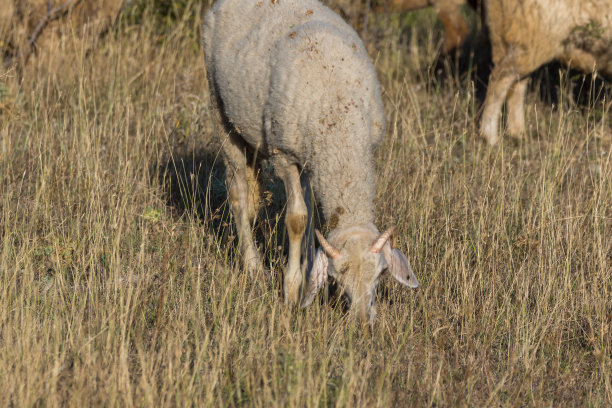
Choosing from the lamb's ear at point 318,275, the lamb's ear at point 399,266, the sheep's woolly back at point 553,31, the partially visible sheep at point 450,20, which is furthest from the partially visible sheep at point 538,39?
the lamb's ear at point 318,275

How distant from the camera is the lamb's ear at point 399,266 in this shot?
381 cm

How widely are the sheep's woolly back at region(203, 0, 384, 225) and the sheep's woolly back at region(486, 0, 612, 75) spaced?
282cm

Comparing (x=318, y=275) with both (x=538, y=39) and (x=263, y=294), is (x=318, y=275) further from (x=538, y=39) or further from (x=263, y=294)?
(x=538, y=39)

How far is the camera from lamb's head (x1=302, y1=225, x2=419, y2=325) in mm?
3746

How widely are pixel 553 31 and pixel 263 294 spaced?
397 centimetres

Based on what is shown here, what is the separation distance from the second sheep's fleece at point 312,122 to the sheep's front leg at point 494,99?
299 centimetres

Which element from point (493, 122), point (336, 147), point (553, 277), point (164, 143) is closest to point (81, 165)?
point (164, 143)

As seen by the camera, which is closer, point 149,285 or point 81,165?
point 149,285

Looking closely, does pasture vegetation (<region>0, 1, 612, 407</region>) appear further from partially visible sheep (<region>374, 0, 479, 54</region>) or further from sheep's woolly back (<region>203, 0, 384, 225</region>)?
partially visible sheep (<region>374, 0, 479, 54</region>)

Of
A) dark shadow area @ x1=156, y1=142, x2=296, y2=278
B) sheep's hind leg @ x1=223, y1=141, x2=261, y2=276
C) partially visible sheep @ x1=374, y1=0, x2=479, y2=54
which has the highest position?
partially visible sheep @ x1=374, y1=0, x2=479, y2=54

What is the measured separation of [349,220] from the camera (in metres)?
3.96

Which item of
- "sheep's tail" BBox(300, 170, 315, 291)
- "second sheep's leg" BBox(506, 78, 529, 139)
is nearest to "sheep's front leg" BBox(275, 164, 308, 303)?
"sheep's tail" BBox(300, 170, 315, 291)

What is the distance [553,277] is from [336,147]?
4.54 ft

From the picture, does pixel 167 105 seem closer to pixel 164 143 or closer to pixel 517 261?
pixel 164 143
